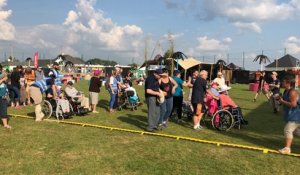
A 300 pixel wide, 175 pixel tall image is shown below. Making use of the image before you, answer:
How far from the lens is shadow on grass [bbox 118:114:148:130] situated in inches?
427

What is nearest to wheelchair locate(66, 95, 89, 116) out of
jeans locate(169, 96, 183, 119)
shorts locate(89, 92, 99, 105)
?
shorts locate(89, 92, 99, 105)

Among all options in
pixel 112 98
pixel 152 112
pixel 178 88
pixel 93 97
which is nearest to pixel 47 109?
pixel 93 97

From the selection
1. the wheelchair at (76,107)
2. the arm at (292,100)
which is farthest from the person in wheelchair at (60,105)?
the arm at (292,100)

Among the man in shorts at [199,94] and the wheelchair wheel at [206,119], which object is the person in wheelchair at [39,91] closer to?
the man in shorts at [199,94]

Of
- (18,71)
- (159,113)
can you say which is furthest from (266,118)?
(18,71)

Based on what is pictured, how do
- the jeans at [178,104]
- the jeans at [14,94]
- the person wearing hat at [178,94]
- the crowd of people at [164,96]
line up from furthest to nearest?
the jeans at [14,94]
the jeans at [178,104]
the person wearing hat at [178,94]
the crowd of people at [164,96]

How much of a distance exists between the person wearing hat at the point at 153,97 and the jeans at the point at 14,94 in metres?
7.33

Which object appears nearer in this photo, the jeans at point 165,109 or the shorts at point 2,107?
the shorts at point 2,107

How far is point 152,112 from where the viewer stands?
9.55 meters

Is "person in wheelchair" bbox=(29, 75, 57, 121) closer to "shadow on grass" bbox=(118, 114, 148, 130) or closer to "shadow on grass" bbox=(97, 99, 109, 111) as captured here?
A: "shadow on grass" bbox=(118, 114, 148, 130)

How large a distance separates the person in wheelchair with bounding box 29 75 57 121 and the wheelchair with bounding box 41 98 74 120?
0.36 meters

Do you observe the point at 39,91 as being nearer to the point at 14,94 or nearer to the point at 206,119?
the point at 14,94

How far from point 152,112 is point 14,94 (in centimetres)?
759

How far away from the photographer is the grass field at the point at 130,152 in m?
6.23
